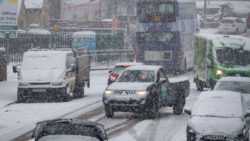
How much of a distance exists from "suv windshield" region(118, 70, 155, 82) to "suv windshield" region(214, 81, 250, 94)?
2204mm

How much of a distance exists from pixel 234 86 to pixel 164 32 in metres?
19.1

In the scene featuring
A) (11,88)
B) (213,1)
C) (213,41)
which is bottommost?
(11,88)

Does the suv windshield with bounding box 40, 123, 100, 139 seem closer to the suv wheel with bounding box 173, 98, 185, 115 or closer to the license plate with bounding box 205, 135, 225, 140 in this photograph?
the license plate with bounding box 205, 135, 225, 140

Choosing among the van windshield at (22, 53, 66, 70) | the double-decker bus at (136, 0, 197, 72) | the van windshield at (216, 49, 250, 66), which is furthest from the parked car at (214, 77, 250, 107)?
the double-decker bus at (136, 0, 197, 72)

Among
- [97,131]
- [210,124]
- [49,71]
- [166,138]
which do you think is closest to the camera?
[97,131]

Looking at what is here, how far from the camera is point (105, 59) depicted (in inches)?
1770

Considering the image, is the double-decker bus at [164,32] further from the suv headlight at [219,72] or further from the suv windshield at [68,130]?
the suv windshield at [68,130]

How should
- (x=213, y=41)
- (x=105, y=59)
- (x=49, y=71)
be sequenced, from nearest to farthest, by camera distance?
(x=49, y=71), (x=213, y=41), (x=105, y=59)

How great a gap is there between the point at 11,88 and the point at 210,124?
15756 millimetres

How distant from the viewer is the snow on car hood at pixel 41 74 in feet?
67.5

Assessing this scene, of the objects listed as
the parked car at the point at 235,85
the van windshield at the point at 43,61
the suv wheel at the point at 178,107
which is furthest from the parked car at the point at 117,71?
the parked car at the point at 235,85

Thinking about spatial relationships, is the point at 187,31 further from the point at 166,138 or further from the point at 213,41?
the point at 166,138

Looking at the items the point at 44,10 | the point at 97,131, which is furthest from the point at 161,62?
the point at 44,10

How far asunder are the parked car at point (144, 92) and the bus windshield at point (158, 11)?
1494cm
